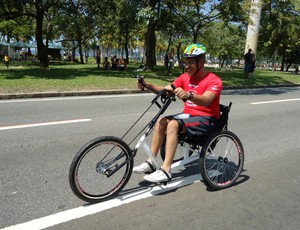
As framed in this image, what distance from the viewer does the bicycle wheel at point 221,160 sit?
11.9 ft

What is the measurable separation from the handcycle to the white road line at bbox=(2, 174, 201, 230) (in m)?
0.11

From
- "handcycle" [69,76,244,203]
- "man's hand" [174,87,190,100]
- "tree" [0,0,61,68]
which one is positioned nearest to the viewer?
"man's hand" [174,87,190,100]

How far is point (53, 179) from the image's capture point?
383cm

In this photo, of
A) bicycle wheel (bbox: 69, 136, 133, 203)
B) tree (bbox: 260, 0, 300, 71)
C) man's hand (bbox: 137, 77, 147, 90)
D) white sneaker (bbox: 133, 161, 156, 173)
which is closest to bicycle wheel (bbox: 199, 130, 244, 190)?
white sneaker (bbox: 133, 161, 156, 173)

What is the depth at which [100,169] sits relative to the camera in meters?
3.40

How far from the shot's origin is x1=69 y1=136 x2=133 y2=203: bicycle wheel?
124 inches

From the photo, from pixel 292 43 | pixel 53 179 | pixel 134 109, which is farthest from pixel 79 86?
pixel 292 43

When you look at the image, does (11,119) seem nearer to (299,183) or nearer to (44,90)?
(44,90)

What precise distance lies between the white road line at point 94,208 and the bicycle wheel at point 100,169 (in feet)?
0.35

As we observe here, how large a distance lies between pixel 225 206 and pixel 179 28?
72.0 feet

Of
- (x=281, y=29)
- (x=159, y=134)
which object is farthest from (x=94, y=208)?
(x=281, y=29)

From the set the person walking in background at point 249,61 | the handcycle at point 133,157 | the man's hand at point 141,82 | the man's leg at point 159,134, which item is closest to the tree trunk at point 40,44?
the person walking in background at point 249,61

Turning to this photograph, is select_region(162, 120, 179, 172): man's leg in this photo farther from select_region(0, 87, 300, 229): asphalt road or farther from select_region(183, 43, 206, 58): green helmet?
select_region(183, 43, 206, 58): green helmet

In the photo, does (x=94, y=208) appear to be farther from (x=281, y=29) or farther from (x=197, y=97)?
(x=281, y=29)
